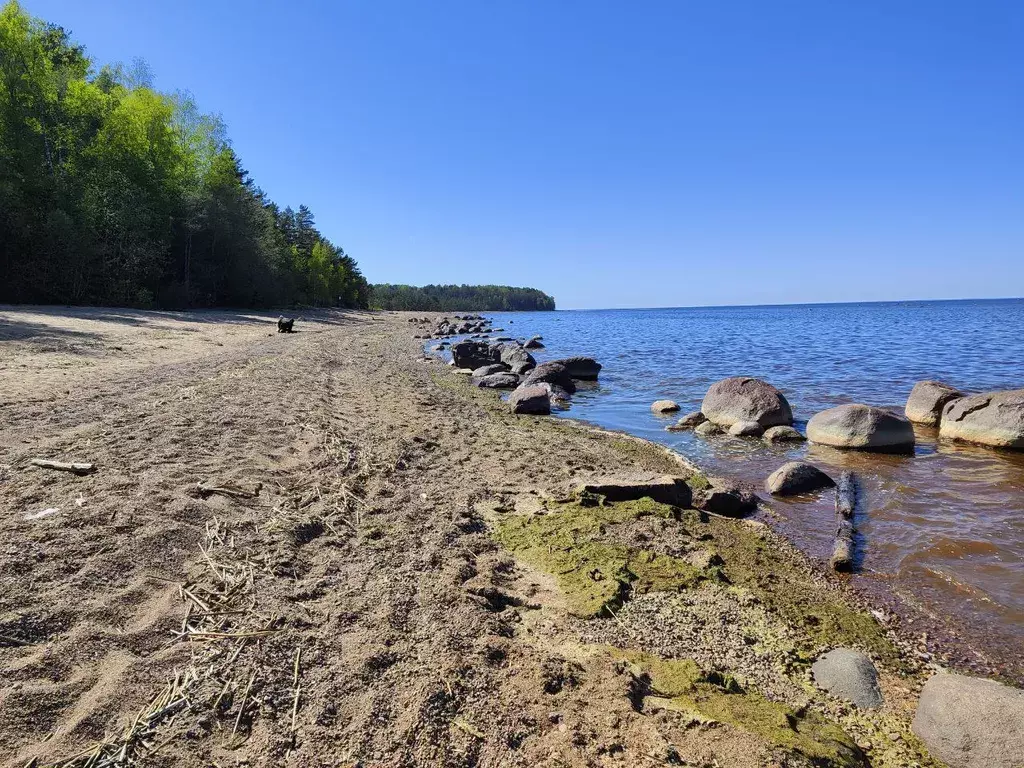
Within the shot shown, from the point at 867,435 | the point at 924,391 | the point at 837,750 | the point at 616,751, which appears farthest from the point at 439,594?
the point at 924,391

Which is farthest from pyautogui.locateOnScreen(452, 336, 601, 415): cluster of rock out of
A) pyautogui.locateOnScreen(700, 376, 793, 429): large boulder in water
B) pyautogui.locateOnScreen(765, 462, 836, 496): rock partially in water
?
pyautogui.locateOnScreen(765, 462, 836, 496): rock partially in water

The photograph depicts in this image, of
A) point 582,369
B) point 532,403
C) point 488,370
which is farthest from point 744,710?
point 582,369

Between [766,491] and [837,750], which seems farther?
[766,491]

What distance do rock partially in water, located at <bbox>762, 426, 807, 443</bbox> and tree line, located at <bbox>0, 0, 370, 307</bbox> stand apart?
1112 inches

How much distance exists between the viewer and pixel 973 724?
8.30 feet

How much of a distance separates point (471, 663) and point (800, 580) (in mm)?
2997

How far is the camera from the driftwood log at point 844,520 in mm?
4645

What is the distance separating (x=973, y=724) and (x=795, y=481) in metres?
4.36

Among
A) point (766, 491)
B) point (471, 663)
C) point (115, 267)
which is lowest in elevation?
point (766, 491)

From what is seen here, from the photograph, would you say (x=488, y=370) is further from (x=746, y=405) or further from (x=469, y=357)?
(x=746, y=405)

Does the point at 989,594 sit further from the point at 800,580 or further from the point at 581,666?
the point at 581,666

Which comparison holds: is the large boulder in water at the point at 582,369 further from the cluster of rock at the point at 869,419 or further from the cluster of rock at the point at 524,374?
the cluster of rock at the point at 869,419

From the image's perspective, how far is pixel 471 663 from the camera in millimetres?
2816

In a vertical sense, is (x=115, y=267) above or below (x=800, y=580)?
above
